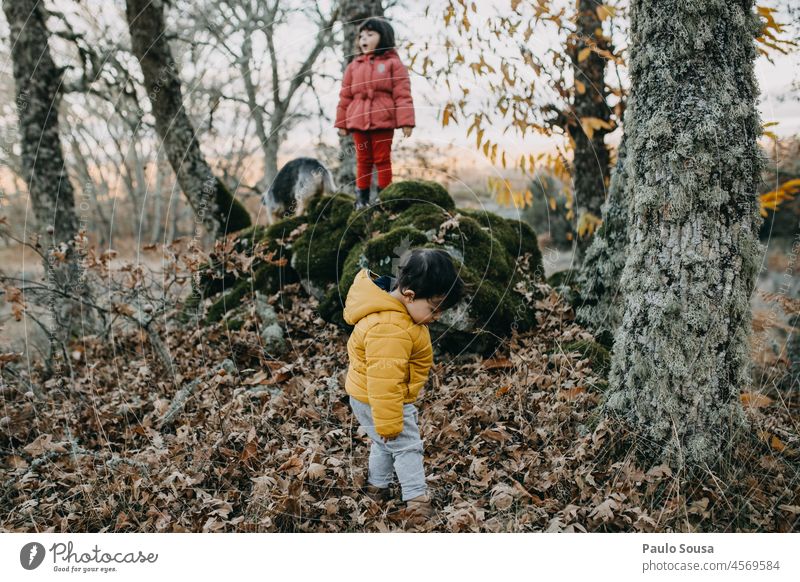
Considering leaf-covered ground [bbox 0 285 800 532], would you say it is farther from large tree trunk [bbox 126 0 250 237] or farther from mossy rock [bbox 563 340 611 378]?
large tree trunk [bbox 126 0 250 237]

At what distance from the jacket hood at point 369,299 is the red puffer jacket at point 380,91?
140cm

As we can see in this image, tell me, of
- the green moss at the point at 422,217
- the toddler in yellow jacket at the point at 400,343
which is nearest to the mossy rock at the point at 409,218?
the green moss at the point at 422,217

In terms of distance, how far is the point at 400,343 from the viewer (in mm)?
3041

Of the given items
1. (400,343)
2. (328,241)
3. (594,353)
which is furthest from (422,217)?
(400,343)

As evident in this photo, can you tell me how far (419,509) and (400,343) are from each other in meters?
0.98

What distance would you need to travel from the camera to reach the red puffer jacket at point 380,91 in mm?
4070

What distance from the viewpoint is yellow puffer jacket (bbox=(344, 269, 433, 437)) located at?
119 inches

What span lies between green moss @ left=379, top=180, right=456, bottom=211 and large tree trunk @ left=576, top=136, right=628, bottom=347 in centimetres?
133

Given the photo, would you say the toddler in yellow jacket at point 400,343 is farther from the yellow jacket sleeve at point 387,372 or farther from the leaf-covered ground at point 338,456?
the leaf-covered ground at point 338,456

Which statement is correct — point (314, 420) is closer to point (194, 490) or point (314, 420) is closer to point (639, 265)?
point (194, 490)

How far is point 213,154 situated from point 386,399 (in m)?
10.9

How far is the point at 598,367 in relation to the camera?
4.26m

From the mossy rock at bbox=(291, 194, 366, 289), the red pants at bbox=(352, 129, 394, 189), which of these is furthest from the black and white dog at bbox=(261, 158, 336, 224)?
the red pants at bbox=(352, 129, 394, 189)
